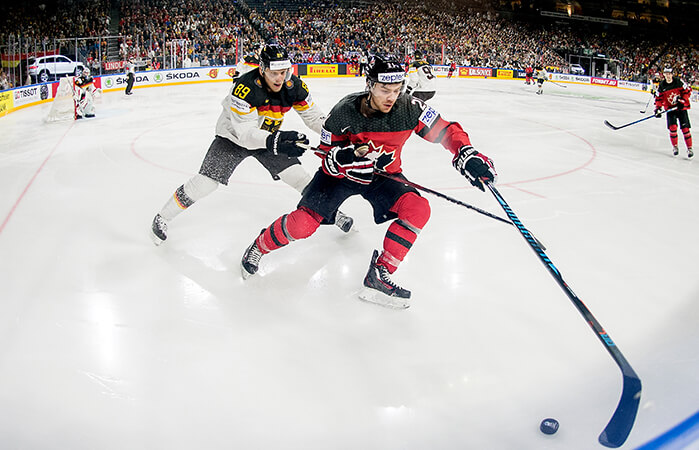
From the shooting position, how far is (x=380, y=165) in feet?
9.96

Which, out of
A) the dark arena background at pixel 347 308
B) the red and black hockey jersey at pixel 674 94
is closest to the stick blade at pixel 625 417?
the dark arena background at pixel 347 308

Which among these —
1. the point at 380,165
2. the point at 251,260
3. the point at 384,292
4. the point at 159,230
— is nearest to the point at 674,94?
the point at 380,165

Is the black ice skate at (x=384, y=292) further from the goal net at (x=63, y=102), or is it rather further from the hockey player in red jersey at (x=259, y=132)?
the goal net at (x=63, y=102)

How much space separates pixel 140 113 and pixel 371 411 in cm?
969

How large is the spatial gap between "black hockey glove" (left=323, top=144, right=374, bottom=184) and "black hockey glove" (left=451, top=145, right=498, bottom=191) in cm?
49

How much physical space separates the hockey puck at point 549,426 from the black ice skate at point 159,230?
285cm

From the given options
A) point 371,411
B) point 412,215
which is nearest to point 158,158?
point 412,215

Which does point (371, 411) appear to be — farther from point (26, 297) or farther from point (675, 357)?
point (26, 297)

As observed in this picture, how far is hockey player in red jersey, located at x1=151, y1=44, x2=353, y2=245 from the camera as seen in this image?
323 centimetres

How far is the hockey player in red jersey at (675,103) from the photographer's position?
23.6 feet

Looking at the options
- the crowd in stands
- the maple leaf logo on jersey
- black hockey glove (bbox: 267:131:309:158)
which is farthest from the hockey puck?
the crowd in stands

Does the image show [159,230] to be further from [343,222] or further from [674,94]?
[674,94]

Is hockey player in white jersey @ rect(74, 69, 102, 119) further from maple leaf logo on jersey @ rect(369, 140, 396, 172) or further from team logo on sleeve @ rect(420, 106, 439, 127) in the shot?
team logo on sleeve @ rect(420, 106, 439, 127)

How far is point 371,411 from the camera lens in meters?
2.19
